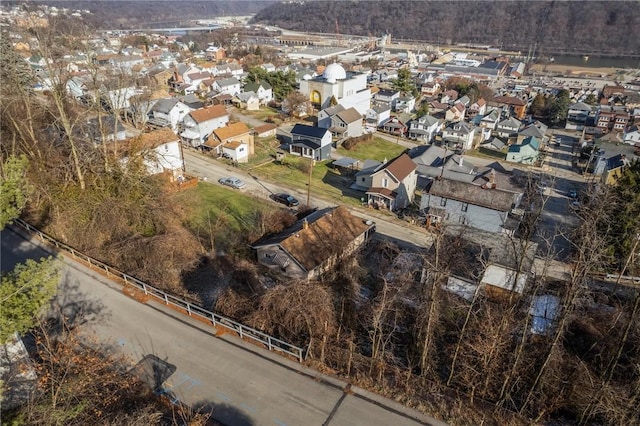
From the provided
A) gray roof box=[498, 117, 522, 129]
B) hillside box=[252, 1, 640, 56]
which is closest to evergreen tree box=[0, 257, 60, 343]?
gray roof box=[498, 117, 522, 129]

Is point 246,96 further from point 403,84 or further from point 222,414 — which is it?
point 222,414

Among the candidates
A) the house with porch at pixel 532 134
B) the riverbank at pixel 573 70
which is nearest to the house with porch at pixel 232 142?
the house with porch at pixel 532 134

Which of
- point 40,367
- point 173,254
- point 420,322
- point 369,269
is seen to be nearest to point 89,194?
point 173,254

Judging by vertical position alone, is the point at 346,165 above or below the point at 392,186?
below

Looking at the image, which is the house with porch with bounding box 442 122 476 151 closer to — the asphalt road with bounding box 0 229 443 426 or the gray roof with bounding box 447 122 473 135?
the gray roof with bounding box 447 122 473 135

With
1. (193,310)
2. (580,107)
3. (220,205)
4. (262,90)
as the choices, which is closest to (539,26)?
(580,107)

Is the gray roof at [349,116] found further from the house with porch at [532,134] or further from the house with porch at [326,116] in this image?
the house with porch at [532,134]

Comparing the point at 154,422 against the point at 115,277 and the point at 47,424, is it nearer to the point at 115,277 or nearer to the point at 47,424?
the point at 47,424
